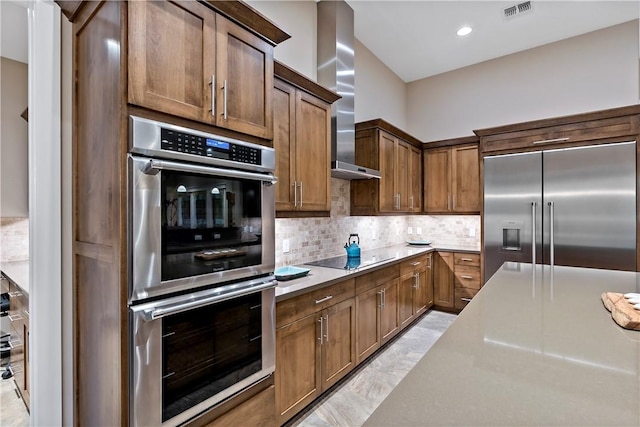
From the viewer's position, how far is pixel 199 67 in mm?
1479

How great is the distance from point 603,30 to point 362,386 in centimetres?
497

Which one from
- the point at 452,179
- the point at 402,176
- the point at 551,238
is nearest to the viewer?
the point at 551,238

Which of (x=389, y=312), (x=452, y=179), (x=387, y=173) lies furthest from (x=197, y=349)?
(x=452, y=179)

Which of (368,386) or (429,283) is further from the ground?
(429,283)

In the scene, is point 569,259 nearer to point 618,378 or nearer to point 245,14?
point 618,378

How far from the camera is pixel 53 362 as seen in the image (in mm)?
1578

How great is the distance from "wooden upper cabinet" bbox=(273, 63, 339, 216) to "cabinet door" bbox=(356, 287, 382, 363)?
2.84 ft

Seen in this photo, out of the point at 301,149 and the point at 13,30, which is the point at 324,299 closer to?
the point at 301,149

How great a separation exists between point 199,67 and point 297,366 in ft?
6.07

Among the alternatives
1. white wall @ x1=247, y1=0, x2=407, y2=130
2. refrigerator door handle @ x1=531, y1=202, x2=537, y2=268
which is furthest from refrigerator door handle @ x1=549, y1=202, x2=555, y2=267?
white wall @ x1=247, y1=0, x2=407, y2=130

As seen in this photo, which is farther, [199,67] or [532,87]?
[532,87]

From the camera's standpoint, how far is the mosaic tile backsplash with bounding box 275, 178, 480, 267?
2.91 m

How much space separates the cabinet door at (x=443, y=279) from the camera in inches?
171

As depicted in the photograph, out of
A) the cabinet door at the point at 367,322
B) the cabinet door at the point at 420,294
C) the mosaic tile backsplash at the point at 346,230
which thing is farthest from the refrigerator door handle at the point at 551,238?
the cabinet door at the point at 367,322
